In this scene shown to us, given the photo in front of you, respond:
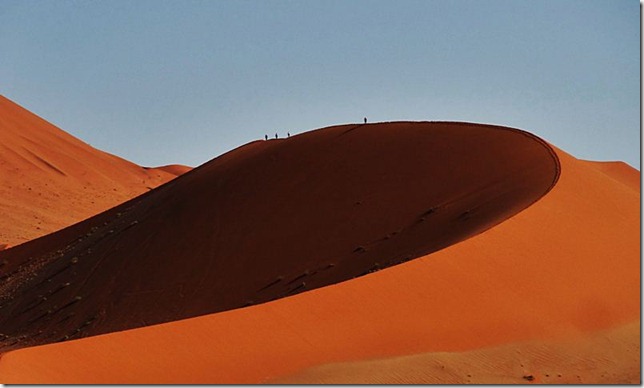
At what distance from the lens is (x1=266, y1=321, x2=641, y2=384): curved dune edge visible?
47.1ft

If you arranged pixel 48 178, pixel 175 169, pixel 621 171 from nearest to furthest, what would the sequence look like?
pixel 621 171 < pixel 48 178 < pixel 175 169

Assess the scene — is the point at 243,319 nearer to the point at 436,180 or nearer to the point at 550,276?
the point at 550,276

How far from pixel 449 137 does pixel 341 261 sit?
301 inches

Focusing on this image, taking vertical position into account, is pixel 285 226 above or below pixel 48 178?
below

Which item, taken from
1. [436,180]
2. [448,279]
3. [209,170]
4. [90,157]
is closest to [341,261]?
[436,180]

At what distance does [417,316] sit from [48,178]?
57764 mm

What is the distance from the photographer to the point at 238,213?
29.2m

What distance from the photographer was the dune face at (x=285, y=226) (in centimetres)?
2308

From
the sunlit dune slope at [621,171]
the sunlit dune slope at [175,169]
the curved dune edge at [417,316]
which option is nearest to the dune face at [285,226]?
the curved dune edge at [417,316]

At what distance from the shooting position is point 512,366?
15297mm

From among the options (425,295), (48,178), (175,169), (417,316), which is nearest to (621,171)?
(425,295)

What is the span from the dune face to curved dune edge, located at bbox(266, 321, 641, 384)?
4376 millimetres

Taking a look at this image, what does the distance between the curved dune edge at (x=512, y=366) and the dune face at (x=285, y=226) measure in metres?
4.38

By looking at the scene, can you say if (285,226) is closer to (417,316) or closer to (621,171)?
(417,316)
